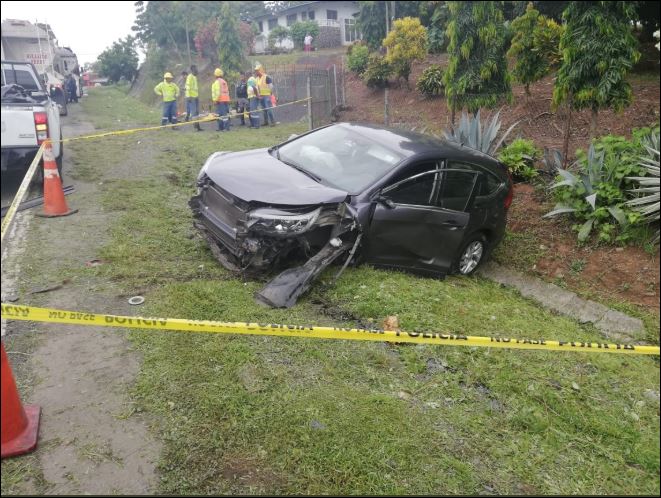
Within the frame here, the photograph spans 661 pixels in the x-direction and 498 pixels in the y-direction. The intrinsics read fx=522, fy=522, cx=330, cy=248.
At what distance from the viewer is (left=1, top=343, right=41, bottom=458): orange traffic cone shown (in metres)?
2.60

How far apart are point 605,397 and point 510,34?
3845 mm

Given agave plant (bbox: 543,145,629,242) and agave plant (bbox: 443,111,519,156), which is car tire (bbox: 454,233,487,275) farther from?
agave plant (bbox: 443,111,519,156)

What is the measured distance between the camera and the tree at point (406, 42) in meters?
4.91

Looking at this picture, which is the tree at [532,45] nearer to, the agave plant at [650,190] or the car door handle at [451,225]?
the agave plant at [650,190]

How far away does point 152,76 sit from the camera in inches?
1121

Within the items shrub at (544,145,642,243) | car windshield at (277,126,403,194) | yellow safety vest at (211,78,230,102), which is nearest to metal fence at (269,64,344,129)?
yellow safety vest at (211,78,230,102)

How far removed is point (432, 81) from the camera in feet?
25.9

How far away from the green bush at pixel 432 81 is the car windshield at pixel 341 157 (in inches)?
88.3

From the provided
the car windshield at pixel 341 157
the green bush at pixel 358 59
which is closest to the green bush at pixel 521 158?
the green bush at pixel 358 59

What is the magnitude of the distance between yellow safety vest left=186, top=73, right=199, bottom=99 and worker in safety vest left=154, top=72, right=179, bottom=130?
1.32ft

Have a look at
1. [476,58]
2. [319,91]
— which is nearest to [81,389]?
[476,58]

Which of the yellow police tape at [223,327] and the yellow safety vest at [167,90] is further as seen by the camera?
the yellow safety vest at [167,90]

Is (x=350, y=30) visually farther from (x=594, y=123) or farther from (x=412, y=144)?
(x=594, y=123)

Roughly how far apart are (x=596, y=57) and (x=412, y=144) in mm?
2393
